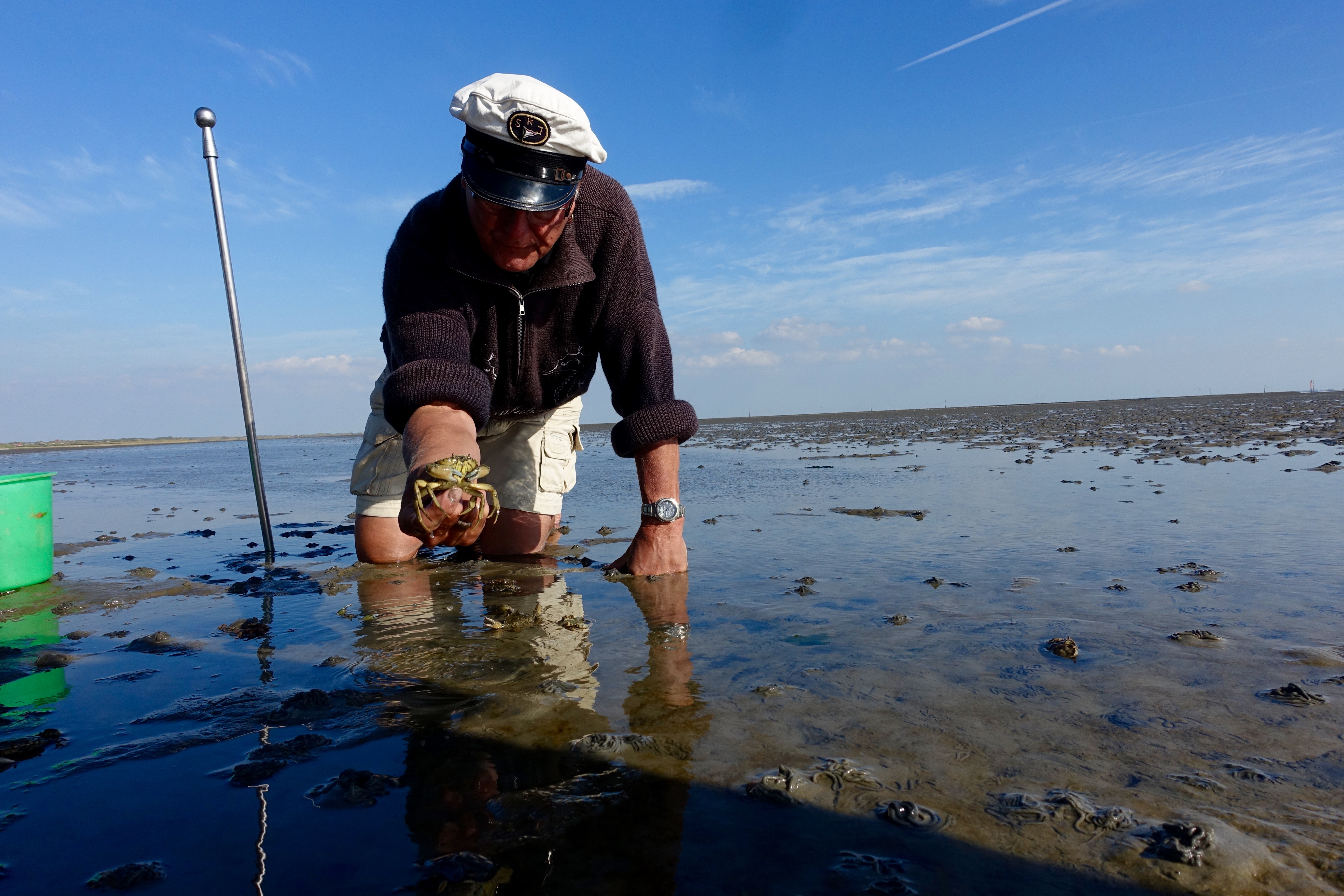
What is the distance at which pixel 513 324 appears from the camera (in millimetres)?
3533

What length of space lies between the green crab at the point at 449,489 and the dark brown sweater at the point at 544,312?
0.73m

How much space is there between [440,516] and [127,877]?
3.28 ft

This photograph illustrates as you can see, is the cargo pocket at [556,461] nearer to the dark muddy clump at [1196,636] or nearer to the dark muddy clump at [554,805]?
the dark muddy clump at [554,805]

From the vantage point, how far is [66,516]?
8.52 meters

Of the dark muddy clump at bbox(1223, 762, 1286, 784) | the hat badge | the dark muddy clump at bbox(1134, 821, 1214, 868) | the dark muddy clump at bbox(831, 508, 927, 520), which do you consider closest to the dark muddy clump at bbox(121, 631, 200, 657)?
the hat badge

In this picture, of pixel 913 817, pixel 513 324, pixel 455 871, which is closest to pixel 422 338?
pixel 513 324

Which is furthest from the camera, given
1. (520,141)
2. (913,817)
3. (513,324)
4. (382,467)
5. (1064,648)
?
(382,467)

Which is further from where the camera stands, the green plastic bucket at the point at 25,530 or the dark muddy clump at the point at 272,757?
the green plastic bucket at the point at 25,530

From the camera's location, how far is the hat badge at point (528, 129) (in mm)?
2709

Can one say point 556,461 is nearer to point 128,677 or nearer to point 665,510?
point 665,510

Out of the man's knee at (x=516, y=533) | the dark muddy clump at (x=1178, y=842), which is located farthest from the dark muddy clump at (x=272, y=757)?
the man's knee at (x=516, y=533)

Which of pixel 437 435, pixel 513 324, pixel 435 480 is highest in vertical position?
pixel 513 324

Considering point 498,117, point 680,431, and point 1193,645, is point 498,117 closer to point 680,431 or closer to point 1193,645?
point 680,431

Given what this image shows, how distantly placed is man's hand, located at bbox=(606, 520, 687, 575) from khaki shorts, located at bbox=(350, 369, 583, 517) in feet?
3.62
